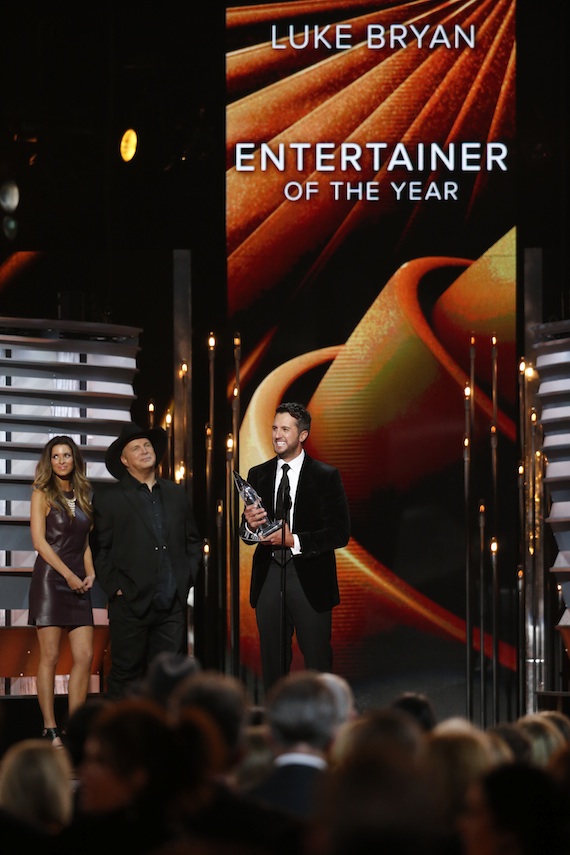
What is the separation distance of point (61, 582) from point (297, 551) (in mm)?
1165

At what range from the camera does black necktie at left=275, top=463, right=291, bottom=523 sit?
25.1 feet

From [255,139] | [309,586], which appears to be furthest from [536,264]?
[309,586]

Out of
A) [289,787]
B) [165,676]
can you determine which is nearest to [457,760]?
[289,787]

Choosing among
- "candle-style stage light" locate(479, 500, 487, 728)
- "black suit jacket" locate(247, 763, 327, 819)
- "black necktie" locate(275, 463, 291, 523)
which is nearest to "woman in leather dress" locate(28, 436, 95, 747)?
"black necktie" locate(275, 463, 291, 523)

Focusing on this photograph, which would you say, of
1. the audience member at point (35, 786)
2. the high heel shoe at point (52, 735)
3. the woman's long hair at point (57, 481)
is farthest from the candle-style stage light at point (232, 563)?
the audience member at point (35, 786)

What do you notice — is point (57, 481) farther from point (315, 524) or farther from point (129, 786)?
point (129, 786)

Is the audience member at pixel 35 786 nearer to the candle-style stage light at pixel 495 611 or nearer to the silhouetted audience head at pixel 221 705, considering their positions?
the silhouetted audience head at pixel 221 705

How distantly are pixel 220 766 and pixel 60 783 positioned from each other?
47 centimetres

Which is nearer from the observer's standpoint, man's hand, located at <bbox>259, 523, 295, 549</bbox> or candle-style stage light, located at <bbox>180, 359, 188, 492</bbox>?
man's hand, located at <bbox>259, 523, 295, 549</bbox>

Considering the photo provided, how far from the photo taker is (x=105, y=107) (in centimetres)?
944

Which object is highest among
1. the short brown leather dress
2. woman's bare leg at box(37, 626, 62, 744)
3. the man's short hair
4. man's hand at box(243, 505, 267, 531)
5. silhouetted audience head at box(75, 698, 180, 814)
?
the man's short hair

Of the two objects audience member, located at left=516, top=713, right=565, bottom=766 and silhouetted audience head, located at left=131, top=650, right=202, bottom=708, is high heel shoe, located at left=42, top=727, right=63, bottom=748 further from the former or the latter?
audience member, located at left=516, top=713, right=565, bottom=766

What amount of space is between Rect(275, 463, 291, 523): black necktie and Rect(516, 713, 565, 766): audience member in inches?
104

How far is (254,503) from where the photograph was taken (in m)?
7.70
